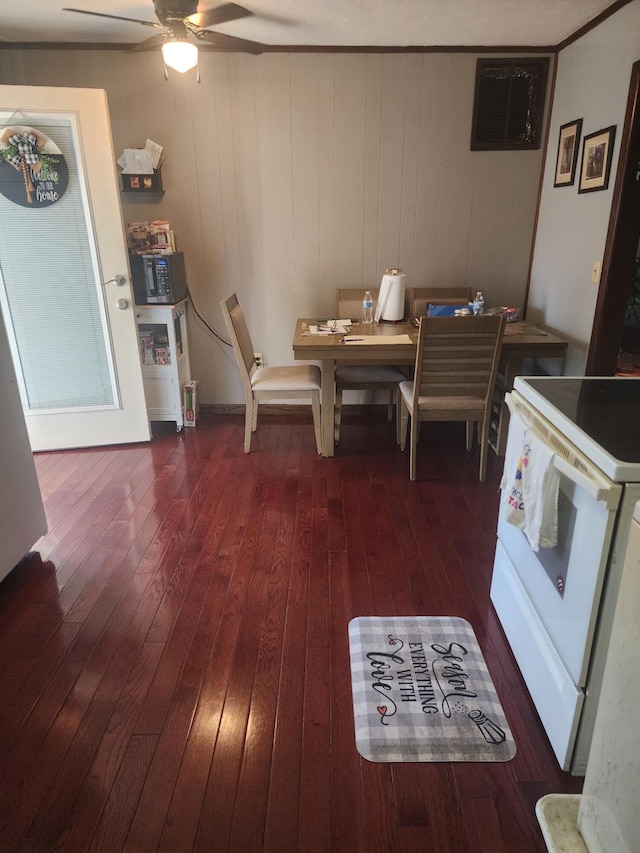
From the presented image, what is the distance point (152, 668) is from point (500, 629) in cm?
122

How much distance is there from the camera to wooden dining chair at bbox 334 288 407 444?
347cm

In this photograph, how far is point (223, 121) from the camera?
3.52 metres

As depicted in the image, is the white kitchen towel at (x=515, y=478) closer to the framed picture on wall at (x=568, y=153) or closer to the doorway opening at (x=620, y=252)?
the doorway opening at (x=620, y=252)

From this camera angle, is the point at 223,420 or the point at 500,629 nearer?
the point at 500,629

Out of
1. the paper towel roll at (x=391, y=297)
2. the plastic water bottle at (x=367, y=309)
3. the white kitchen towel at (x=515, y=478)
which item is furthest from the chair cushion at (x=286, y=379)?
the white kitchen towel at (x=515, y=478)

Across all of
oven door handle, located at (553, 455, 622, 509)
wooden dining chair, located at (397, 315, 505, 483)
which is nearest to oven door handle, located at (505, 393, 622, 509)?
oven door handle, located at (553, 455, 622, 509)

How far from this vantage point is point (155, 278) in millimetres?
3447

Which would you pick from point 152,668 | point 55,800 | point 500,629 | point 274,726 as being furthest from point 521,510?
point 55,800

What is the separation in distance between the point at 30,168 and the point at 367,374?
224 cm

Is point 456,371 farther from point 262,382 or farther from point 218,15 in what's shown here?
point 218,15

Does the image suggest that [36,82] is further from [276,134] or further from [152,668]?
[152,668]

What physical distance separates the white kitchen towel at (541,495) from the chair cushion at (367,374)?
6.54 ft

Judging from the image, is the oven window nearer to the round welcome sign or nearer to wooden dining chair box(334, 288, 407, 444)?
wooden dining chair box(334, 288, 407, 444)

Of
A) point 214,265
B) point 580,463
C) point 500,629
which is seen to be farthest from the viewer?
point 214,265
